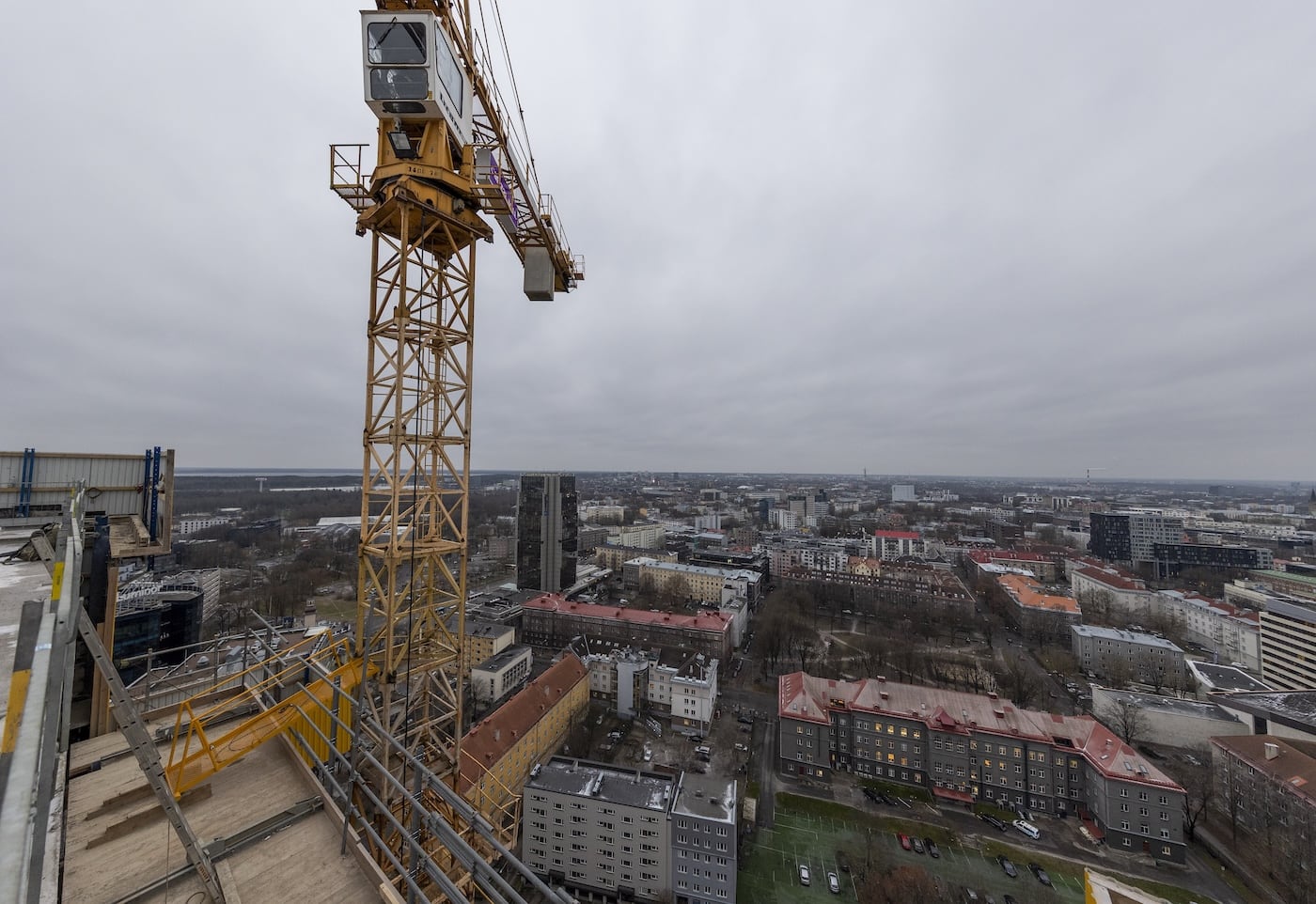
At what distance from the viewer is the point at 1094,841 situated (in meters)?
19.1

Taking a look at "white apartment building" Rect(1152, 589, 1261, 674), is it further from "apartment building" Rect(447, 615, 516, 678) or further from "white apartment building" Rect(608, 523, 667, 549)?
"white apartment building" Rect(608, 523, 667, 549)

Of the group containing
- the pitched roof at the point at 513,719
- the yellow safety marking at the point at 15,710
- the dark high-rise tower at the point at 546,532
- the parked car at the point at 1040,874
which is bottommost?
the parked car at the point at 1040,874

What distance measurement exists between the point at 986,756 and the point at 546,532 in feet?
120

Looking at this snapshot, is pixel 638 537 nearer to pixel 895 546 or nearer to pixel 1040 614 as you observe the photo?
pixel 895 546

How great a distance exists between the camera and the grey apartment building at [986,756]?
1872 cm

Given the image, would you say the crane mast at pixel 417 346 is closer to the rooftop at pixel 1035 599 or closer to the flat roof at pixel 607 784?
the flat roof at pixel 607 784

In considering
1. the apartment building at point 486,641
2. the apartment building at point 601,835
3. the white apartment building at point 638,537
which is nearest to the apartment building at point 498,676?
the apartment building at point 486,641

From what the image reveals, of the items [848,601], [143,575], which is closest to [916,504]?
[848,601]

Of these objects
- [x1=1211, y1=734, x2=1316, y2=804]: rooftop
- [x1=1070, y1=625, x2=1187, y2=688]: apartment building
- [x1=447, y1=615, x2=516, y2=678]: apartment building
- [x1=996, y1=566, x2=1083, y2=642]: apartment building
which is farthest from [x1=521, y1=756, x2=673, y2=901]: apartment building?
[x1=996, y1=566, x2=1083, y2=642]: apartment building

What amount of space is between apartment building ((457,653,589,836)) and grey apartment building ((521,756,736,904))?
1.98 meters

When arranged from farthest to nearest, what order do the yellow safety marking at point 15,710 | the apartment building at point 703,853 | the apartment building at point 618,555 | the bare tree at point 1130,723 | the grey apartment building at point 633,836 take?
1. the apartment building at point 618,555
2. the bare tree at point 1130,723
3. the grey apartment building at point 633,836
4. the apartment building at point 703,853
5. the yellow safety marking at point 15,710

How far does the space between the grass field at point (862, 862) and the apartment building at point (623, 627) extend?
47.1ft

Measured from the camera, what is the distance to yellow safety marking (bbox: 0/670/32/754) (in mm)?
1512

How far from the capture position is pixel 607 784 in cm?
1753
